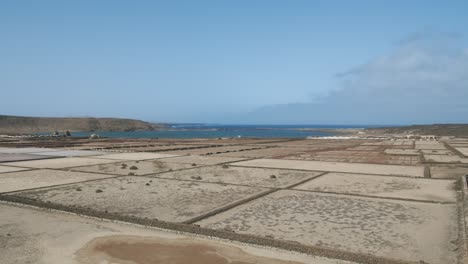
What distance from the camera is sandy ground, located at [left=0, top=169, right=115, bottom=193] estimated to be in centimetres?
1121

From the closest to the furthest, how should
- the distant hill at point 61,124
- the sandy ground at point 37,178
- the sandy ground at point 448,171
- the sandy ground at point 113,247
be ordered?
the sandy ground at point 113,247
the sandy ground at point 37,178
the sandy ground at point 448,171
the distant hill at point 61,124

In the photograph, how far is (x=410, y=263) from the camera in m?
5.14

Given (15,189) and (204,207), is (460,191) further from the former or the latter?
(15,189)

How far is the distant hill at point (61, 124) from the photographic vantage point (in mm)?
82438

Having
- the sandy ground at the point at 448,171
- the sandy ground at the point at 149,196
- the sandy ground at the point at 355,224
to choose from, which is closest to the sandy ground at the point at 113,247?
the sandy ground at the point at 355,224

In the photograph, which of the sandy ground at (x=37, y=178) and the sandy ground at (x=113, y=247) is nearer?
the sandy ground at (x=113, y=247)

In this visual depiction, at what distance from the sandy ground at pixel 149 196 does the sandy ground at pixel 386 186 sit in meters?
2.17

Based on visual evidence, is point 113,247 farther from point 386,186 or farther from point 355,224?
point 386,186

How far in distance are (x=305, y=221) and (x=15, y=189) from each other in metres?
7.63

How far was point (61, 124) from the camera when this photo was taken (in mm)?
97750

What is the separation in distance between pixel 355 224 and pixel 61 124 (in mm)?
100421

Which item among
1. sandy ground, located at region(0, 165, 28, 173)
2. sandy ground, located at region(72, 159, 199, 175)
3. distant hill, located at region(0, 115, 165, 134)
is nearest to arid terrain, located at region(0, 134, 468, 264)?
sandy ground, located at region(72, 159, 199, 175)

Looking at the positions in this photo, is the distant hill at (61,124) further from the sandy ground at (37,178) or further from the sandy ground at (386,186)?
the sandy ground at (386,186)

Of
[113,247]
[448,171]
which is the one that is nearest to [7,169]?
[113,247]
